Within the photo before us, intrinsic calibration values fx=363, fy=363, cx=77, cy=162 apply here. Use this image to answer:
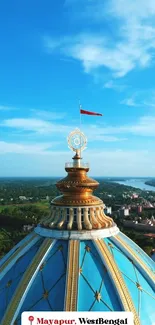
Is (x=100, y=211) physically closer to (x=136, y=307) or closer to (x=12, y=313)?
(x=136, y=307)

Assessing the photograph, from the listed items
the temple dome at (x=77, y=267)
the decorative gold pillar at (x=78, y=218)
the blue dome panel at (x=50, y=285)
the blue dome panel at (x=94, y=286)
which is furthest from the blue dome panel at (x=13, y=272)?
the blue dome panel at (x=94, y=286)

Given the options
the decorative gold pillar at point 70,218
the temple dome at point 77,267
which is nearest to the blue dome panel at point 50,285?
the temple dome at point 77,267

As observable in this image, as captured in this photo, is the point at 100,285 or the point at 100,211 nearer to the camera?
the point at 100,285

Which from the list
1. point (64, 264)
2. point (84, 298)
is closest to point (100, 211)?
point (64, 264)

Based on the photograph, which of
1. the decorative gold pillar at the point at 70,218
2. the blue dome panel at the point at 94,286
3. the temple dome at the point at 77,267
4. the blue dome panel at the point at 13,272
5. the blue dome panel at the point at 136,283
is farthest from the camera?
the decorative gold pillar at the point at 70,218

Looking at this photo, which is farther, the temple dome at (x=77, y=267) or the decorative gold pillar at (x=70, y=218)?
the decorative gold pillar at (x=70, y=218)

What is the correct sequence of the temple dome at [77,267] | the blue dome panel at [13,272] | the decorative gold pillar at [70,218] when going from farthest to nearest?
the decorative gold pillar at [70,218] → the blue dome panel at [13,272] → the temple dome at [77,267]

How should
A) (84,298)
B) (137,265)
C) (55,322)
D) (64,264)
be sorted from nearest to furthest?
(55,322), (84,298), (64,264), (137,265)

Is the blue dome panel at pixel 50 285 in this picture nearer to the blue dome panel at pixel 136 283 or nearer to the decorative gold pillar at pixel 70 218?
the decorative gold pillar at pixel 70 218

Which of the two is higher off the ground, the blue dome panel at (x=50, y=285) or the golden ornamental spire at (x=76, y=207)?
the golden ornamental spire at (x=76, y=207)
